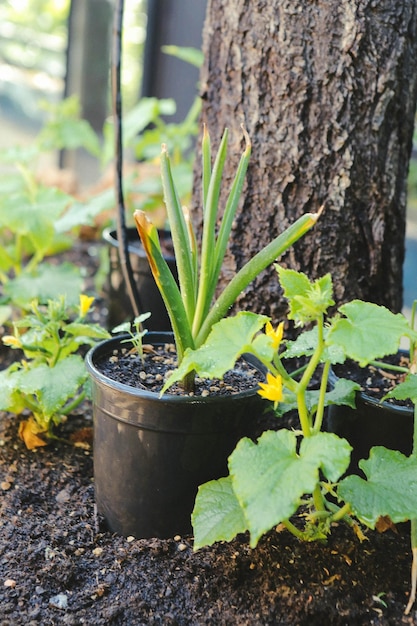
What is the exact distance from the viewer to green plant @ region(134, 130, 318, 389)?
40.8 inches

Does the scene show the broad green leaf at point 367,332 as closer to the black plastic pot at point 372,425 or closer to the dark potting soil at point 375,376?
the black plastic pot at point 372,425

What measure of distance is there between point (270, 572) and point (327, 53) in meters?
0.97

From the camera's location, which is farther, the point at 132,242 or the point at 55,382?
the point at 132,242

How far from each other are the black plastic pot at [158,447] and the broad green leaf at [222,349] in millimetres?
124

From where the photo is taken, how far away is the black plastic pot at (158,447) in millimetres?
1036

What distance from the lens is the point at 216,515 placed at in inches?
37.7

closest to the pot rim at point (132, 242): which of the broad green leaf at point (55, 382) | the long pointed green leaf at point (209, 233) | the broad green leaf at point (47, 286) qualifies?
the broad green leaf at point (47, 286)

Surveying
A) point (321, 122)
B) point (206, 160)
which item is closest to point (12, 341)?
point (206, 160)

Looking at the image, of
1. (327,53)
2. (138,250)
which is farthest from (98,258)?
(327,53)

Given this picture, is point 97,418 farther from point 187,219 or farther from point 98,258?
point 98,258

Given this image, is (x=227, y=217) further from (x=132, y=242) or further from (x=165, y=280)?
(x=132, y=242)

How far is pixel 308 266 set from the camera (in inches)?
53.5

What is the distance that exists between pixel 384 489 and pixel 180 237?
1.68ft

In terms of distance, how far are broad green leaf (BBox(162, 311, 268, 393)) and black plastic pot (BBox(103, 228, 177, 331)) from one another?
2.28ft
